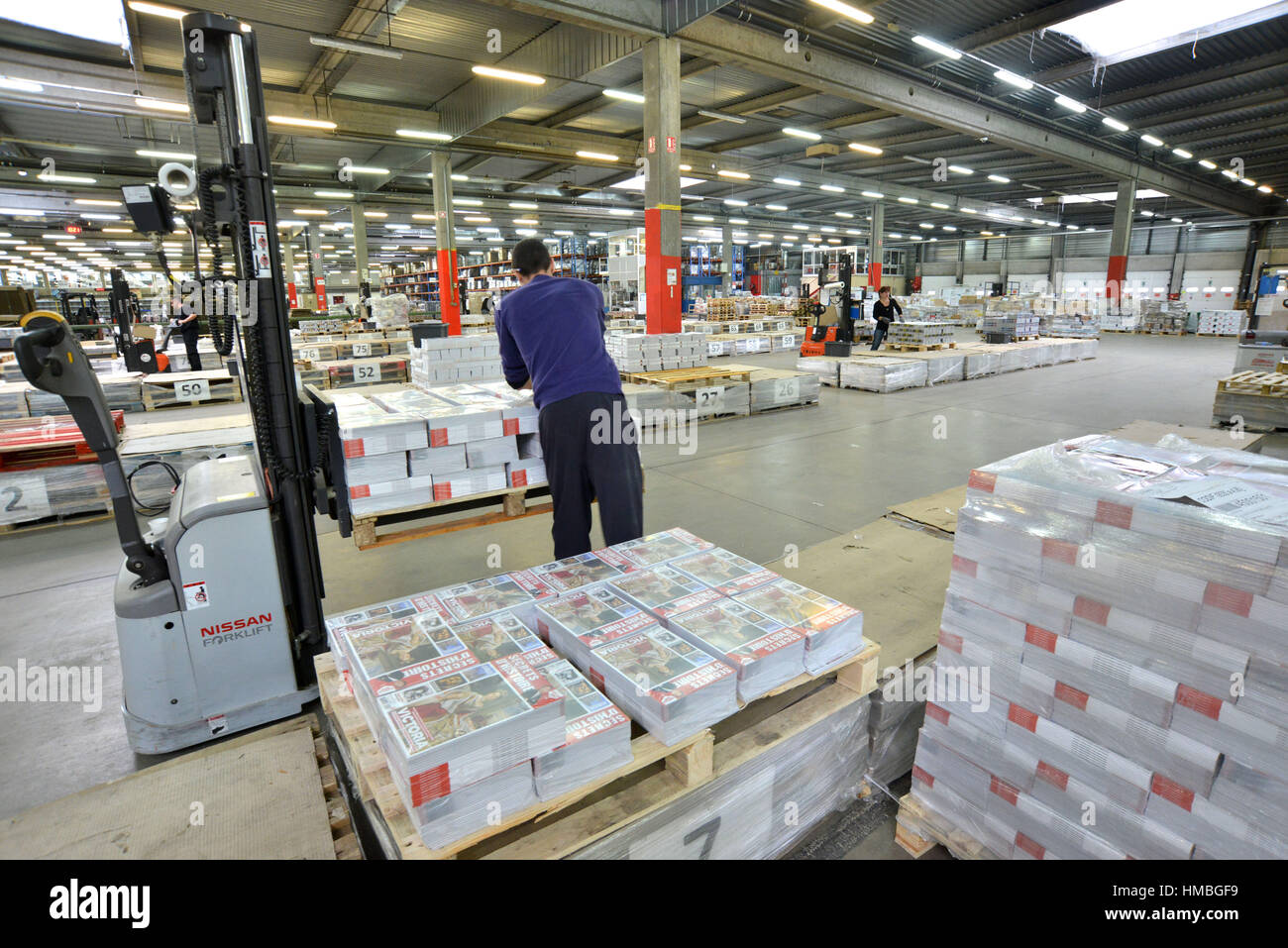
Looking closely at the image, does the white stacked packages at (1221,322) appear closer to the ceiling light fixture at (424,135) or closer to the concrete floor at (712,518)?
the concrete floor at (712,518)

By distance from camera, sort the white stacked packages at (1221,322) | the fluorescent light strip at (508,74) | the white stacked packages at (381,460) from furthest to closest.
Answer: the white stacked packages at (1221,322) < the fluorescent light strip at (508,74) < the white stacked packages at (381,460)

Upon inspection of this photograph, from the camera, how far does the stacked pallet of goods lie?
1509mm

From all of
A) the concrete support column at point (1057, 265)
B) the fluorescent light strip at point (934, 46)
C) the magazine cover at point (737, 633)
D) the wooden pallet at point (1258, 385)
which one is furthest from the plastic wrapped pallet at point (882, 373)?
the concrete support column at point (1057, 265)

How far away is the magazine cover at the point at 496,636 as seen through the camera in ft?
6.31

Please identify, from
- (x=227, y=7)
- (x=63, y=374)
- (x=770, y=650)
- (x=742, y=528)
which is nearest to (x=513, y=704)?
(x=770, y=650)

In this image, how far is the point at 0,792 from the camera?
2561mm

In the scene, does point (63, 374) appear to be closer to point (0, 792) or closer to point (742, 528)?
point (0, 792)

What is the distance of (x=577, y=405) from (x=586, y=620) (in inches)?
58.4

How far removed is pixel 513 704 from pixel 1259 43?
663 inches

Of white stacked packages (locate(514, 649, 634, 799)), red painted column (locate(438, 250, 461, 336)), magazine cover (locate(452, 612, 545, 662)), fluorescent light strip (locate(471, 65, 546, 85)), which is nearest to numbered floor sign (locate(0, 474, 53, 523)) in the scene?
magazine cover (locate(452, 612, 545, 662))

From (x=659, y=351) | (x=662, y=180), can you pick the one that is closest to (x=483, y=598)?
(x=659, y=351)

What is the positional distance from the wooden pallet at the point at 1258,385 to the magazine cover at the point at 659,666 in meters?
10.6

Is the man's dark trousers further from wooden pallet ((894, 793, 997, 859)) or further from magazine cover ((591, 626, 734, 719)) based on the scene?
wooden pallet ((894, 793, 997, 859))

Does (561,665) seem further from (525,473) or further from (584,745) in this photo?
(525,473)
